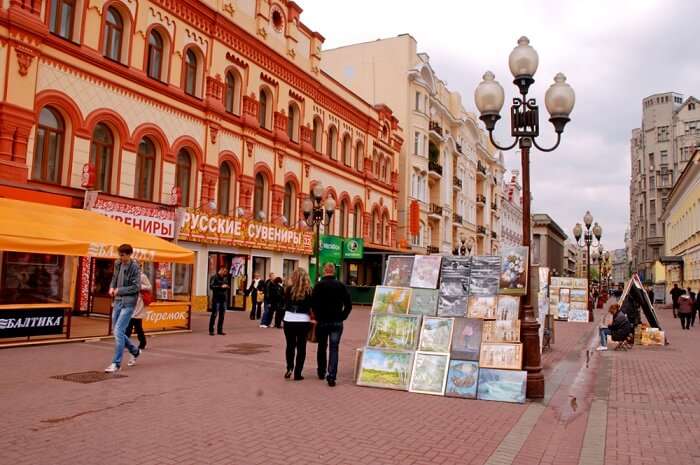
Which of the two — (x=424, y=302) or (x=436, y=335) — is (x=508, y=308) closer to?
(x=436, y=335)

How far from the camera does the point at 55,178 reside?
1741cm

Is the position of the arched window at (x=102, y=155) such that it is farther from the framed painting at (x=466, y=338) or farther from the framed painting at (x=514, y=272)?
the framed painting at (x=514, y=272)

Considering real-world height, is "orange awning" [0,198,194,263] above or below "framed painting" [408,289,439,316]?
above

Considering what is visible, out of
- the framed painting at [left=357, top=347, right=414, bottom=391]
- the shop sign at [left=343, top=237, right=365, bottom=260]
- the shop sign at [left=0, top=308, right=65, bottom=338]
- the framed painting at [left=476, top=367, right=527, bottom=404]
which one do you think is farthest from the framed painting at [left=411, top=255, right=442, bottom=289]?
the shop sign at [left=343, top=237, right=365, bottom=260]

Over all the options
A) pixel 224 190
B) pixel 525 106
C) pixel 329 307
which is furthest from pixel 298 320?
pixel 224 190

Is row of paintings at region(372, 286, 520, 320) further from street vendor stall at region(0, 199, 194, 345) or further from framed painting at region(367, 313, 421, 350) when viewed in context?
street vendor stall at region(0, 199, 194, 345)

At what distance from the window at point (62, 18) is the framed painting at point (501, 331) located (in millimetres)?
15951

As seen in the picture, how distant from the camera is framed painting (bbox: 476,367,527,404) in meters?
7.98

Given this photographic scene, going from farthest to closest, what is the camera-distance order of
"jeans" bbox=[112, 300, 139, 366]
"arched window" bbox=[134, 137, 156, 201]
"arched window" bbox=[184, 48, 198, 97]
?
"arched window" bbox=[184, 48, 198, 97] → "arched window" bbox=[134, 137, 156, 201] → "jeans" bbox=[112, 300, 139, 366]

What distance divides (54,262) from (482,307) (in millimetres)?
12001

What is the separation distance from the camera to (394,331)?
30.3 feet

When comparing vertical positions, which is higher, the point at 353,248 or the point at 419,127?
the point at 419,127

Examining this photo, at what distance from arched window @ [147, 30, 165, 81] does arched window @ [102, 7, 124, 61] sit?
4.21 ft

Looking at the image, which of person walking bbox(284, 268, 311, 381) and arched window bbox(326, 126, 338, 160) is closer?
person walking bbox(284, 268, 311, 381)
